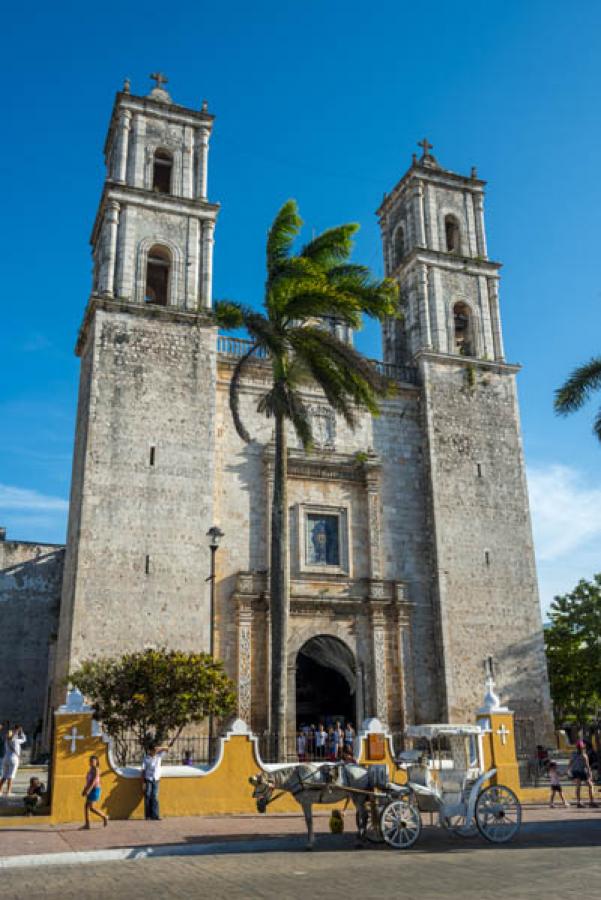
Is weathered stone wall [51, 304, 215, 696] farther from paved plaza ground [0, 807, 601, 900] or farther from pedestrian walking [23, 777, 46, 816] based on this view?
paved plaza ground [0, 807, 601, 900]

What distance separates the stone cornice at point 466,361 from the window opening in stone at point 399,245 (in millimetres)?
5079

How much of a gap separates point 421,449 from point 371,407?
22.5ft

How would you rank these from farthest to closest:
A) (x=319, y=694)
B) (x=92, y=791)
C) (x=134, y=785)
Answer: (x=319, y=694) → (x=134, y=785) → (x=92, y=791)

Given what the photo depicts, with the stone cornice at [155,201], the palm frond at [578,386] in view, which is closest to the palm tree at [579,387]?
the palm frond at [578,386]

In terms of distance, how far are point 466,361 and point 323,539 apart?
7769 mm

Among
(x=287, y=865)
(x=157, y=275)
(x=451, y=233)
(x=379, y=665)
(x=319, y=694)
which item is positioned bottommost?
(x=287, y=865)

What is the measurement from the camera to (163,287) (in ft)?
87.9

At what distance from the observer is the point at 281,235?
61.7 ft

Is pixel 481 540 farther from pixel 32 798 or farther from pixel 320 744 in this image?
pixel 32 798

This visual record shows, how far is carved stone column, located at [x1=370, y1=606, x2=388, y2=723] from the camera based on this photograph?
2167cm

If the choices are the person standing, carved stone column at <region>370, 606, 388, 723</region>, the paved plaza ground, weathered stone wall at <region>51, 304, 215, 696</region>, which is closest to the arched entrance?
carved stone column at <region>370, 606, 388, 723</region>

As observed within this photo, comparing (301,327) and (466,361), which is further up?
(466,361)

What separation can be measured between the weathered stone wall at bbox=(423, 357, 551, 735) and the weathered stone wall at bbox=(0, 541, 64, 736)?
1413 cm

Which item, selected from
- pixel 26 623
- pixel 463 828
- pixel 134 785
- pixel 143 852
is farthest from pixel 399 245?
→ pixel 143 852
